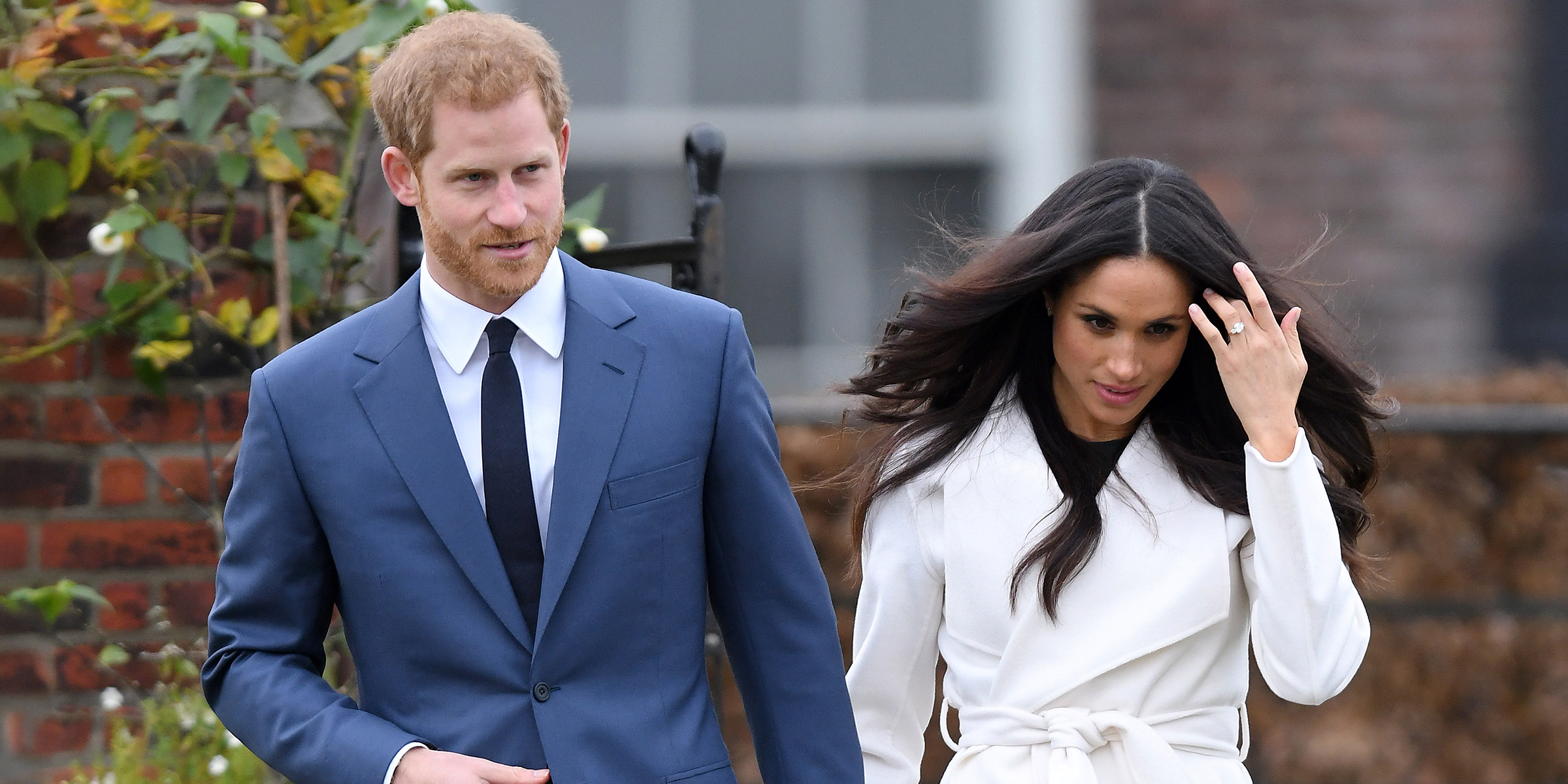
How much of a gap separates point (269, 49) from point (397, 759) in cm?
184

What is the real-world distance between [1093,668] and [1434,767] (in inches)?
133

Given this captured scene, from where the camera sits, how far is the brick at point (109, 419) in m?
3.73

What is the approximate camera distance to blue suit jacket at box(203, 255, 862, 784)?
2.20 m

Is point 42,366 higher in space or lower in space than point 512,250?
lower

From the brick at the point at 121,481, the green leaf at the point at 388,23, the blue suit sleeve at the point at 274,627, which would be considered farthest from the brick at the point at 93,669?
the blue suit sleeve at the point at 274,627

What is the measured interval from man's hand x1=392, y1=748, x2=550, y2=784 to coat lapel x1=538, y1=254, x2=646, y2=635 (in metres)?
0.17

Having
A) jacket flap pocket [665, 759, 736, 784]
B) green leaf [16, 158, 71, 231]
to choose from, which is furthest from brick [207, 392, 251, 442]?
jacket flap pocket [665, 759, 736, 784]

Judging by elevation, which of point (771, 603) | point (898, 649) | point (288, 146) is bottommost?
point (898, 649)

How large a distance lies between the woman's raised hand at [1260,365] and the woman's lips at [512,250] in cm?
94

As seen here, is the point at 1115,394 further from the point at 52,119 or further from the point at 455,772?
the point at 52,119

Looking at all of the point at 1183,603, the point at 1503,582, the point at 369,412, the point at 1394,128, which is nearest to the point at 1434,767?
the point at 1503,582

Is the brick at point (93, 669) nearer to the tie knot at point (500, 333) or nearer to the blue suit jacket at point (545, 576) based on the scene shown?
the blue suit jacket at point (545, 576)

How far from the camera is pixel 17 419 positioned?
3.74 m

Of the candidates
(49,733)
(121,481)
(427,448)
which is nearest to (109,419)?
(121,481)
